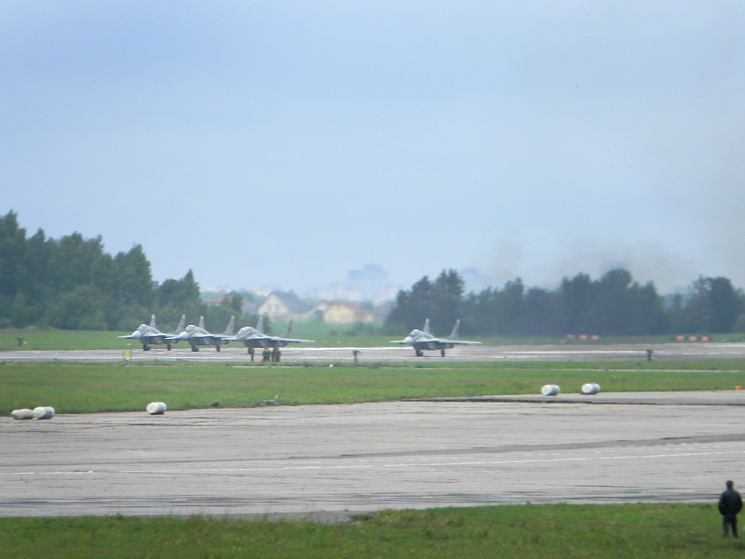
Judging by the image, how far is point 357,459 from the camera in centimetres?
1705

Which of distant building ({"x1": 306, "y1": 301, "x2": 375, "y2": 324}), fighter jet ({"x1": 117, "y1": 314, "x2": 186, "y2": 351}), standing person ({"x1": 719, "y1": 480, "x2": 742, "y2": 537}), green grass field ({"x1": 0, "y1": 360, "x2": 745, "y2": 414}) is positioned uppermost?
distant building ({"x1": 306, "y1": 301, "x2": 375, "y2": 324})

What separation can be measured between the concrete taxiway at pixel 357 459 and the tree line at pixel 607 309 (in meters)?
41.4

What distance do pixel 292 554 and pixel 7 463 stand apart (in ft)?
32.6

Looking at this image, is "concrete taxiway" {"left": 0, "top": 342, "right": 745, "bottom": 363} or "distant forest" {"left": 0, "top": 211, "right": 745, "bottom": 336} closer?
"concrete taxiway" {"left": 0, "top": 342, "right": 745, "bottom": 363}

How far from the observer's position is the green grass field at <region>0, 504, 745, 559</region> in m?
9.13

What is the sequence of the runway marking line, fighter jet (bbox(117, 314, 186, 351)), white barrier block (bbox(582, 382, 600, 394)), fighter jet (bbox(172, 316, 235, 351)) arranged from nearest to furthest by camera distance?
the runway marking line, white barrier block (bbox(582, 382, 600, 394)), fighter jet (bbox(117, 314, 186, 351)), fighter jet (bbox(172, 316, 235, 351))

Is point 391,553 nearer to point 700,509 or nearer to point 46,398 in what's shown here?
point 700,509

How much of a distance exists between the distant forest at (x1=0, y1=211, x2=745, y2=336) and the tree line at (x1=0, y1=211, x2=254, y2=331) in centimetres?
10

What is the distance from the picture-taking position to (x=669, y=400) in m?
32.1

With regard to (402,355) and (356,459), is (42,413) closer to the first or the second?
(356,459)

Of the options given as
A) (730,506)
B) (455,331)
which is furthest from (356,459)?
(455,331)

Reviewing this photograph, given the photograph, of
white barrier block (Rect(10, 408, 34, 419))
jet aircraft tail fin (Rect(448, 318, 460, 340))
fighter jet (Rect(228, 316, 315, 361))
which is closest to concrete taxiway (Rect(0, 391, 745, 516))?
white barrier block (Rect(10, 408, 34, 419))

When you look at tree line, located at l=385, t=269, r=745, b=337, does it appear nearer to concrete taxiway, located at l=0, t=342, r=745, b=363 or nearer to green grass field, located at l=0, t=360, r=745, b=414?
concrete taxiway, located at l=0, t=342, r=745, b=363

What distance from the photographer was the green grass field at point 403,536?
9.13m
